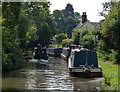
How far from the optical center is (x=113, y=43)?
1359 inches

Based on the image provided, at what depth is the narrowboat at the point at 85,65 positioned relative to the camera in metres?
23.2

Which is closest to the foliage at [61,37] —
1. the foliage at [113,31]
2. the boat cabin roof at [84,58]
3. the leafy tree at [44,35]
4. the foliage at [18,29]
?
the foliage at [18,29]

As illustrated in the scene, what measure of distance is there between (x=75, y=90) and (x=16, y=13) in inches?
251

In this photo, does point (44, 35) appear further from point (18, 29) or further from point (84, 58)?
point (84, 58)

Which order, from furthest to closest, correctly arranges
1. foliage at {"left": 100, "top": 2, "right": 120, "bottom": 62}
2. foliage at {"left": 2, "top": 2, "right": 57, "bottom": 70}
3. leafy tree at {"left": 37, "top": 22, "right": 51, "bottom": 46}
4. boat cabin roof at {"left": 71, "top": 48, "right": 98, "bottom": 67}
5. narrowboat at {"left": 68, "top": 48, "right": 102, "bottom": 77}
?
leafy tree at {"left": 37, "top": 22, "right": 51, "bottom": 46}
foliage at {"left": 100, "top": 2, "right": 120, "bottom": 62}
boat cabin roof at {"left": 71, "top": 48, "right": 98, "bottom": 67}
narrowboat at {"left": 68, "top": 48, "right": 102, "bottom": 77}
foliage at {"left": 2, "top": 2, "right": 57, "bottom": 70}

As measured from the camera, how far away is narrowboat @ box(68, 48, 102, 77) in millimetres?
23156

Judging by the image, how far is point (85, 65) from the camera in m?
24.4

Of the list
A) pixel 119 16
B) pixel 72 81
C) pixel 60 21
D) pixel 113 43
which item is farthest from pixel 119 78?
→ pixel 60 21

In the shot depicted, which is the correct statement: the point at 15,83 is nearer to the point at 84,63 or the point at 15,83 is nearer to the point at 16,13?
the point at 16,13

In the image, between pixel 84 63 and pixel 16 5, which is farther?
pixel 84 63

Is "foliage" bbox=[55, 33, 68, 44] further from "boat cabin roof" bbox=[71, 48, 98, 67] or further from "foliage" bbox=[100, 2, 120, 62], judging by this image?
"boat cabin roof" bbox=[71, 48, 98, 67]

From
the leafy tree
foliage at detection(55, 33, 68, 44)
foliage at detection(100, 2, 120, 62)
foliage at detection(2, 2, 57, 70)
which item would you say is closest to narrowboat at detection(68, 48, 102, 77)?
foliage at detection(100, 2, 120, 62)

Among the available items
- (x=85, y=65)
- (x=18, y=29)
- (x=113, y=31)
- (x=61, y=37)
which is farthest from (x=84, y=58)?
(x=61, y=37)

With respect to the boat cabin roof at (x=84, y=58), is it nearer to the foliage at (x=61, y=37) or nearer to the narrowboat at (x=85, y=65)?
the narrowboat at (x=85, y=65)
